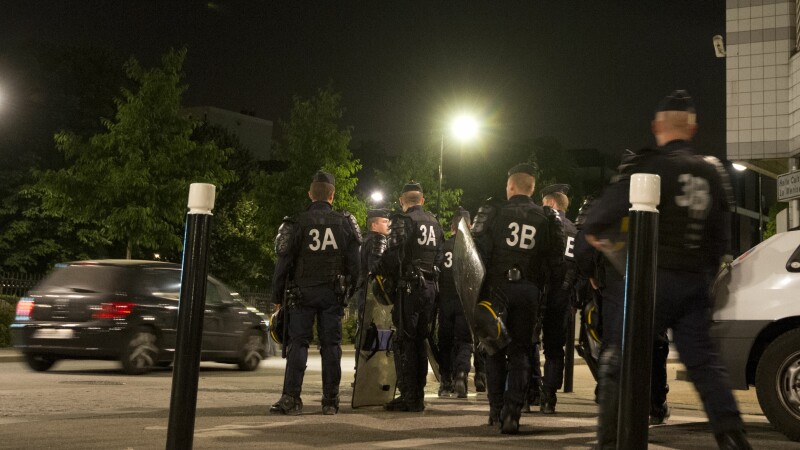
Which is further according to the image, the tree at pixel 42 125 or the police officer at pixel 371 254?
the tree at pixel 42 125

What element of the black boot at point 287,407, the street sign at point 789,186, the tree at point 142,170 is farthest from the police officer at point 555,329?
the tree at point 142,170

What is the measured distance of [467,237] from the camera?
8.23 meters

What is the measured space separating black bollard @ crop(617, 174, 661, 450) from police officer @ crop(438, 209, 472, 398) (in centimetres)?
756

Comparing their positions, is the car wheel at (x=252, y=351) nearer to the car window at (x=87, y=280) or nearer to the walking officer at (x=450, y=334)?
the car window at (x=87, y=280)

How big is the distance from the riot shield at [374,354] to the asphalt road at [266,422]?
0.55ft

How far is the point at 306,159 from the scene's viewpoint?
Answer: 39.5 m

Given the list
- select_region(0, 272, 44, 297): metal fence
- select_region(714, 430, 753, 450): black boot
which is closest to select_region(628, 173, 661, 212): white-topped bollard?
select_region(714, 430, 753, 450): black boot

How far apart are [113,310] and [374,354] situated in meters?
5.30

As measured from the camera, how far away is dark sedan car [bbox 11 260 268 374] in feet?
44.9

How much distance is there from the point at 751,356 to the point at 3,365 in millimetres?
11165

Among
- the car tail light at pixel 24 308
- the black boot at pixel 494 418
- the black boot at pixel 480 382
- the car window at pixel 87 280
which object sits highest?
the car window at pixel 87 280

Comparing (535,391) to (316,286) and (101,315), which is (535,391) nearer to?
(316,286)

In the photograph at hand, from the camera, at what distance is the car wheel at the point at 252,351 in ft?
52.8

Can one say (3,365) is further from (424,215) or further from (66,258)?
(66,258)
